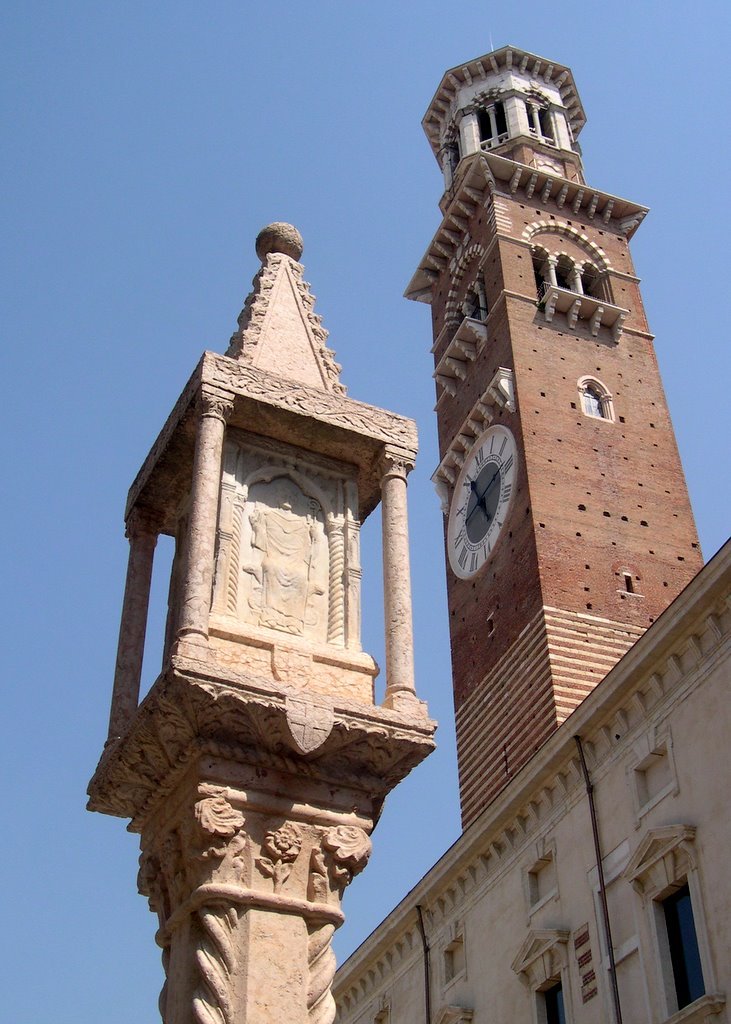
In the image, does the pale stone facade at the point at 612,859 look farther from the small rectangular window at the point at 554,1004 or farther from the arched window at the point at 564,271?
the arched window at the point at 564,271

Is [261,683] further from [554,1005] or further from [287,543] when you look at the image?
[554,1005]

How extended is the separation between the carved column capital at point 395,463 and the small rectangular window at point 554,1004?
10.2m

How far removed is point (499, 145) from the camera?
1309 inches

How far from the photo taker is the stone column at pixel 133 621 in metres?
6.53

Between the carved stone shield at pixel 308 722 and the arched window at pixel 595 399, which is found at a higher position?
the arched window at pixel 595 399

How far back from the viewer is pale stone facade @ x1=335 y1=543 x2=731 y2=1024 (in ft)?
42.6

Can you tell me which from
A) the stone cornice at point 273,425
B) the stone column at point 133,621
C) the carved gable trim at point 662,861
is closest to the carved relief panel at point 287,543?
the stone cornice at point 273,425

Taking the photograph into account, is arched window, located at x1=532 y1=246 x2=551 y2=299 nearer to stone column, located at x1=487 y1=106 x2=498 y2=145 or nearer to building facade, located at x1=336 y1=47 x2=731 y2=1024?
building facade, located at x1=336 y1=47 x2=731 y2=1024

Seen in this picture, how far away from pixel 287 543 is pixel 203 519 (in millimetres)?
643

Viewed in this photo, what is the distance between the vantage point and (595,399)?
27.2 m

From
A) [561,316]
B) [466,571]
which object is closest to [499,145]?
[561,316]

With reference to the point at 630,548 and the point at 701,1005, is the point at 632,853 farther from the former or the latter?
the point at 630,548

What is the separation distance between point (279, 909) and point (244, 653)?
1206 mm

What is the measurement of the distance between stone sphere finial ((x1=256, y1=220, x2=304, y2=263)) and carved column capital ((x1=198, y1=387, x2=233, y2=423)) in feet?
5.63
